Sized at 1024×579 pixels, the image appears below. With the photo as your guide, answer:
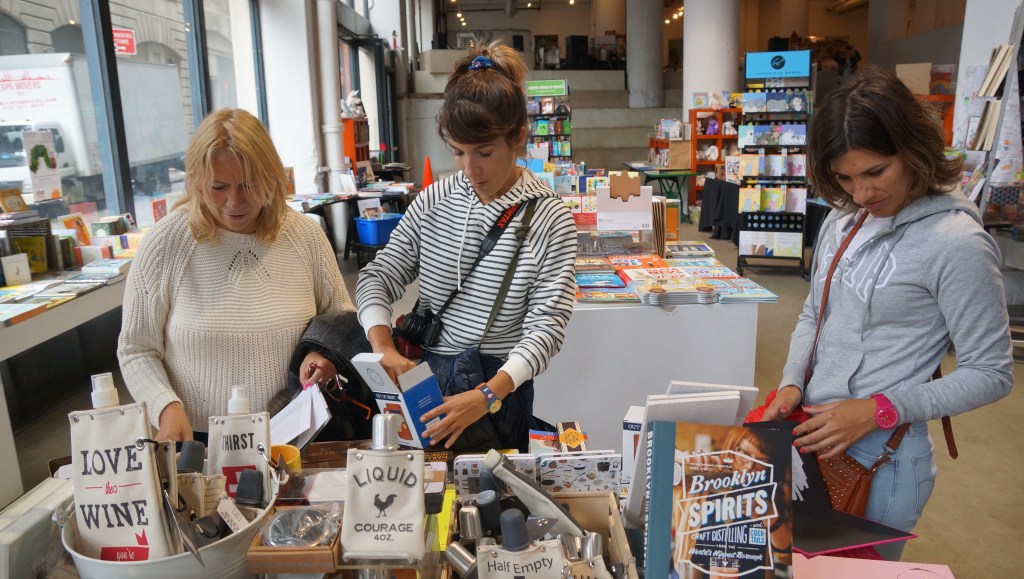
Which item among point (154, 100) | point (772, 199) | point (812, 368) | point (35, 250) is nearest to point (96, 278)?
point (35, 250)

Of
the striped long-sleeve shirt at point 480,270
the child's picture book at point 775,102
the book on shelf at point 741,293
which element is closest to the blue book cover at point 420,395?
the striped long-sleeve shirt at point 480,270

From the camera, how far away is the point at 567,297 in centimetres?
156

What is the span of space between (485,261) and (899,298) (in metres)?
0.84

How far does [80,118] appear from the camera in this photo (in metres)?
4.42

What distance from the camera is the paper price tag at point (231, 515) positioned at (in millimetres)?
920

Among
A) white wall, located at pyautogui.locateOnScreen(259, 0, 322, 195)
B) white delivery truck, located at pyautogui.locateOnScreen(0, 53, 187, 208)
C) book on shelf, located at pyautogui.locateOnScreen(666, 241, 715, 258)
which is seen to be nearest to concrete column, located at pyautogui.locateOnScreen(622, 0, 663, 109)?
white wall, located at pyautogui.locateOnScreen(259, 0, 322, 195)

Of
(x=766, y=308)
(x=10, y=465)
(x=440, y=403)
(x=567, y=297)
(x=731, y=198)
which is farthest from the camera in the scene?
(x=731, y=198)

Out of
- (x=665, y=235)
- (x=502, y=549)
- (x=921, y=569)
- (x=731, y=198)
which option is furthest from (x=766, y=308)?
(x=502, y=549)

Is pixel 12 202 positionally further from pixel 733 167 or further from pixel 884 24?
pixel 884 24

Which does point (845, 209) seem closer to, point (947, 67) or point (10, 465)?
point (10, 465)

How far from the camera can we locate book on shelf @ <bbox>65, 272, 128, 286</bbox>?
11.3 feet

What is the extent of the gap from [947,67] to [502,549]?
35.6ft

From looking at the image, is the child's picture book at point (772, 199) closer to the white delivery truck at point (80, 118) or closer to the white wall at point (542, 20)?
the white delivery truck at point (80, 118)

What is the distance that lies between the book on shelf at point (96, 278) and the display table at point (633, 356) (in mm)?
2274
